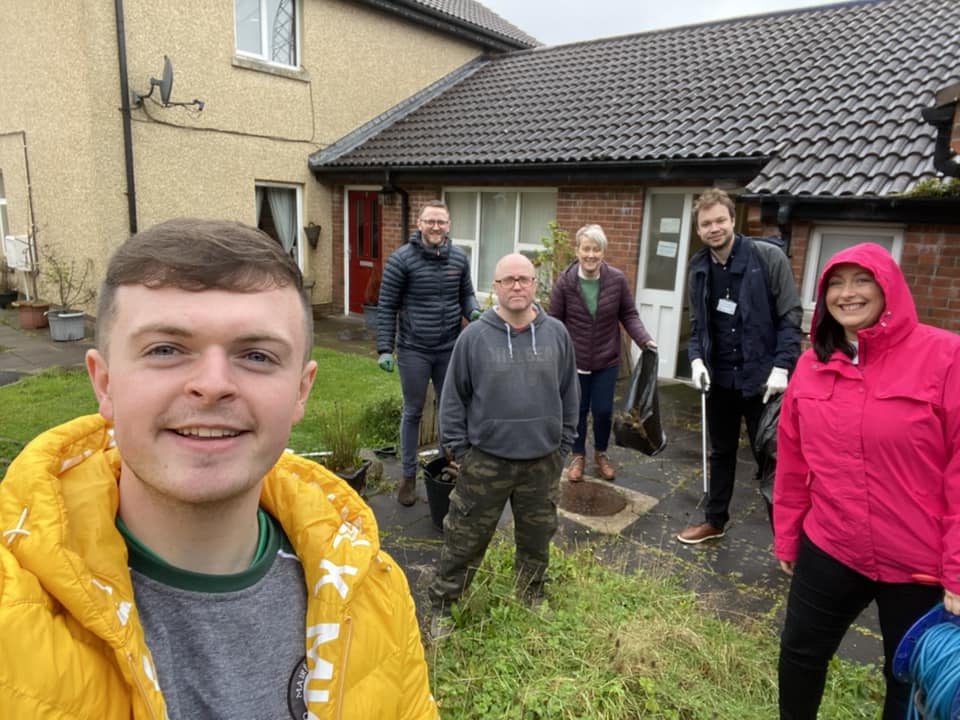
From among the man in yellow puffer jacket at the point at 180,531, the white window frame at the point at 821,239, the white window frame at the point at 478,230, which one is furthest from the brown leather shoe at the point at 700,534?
the white window frame at the point at 478,230

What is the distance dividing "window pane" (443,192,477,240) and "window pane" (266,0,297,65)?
363 cm

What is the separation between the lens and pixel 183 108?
9305mm

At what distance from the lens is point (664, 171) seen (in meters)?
7.61

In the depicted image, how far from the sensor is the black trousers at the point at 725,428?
3736 mm

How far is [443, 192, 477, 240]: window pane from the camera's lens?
400 inches

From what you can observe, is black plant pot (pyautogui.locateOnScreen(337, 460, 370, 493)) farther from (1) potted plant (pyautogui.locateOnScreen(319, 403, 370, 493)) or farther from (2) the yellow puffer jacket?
(2) the yellow puffer jacket

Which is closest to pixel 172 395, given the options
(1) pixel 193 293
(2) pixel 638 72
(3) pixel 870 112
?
(1) pixel 193 293

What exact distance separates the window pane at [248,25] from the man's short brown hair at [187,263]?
1061 centimetres

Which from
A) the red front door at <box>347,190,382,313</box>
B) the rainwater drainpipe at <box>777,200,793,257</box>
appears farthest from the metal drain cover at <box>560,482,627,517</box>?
the red front door at <box>347,190,382,313</box>

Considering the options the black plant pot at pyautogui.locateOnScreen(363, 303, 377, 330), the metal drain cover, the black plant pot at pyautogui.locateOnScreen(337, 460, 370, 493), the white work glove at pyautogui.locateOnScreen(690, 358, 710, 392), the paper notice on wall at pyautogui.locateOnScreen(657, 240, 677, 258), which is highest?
the paper notice on wall at pyautogui.locateOnScreen(657, 240, 677, 258)

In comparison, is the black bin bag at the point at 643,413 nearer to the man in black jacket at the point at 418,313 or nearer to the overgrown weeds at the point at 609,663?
the man in black jacket at the point at 418,313

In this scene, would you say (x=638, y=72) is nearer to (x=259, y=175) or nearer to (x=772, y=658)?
(x=259, y=175)

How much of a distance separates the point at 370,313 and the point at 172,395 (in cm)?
994

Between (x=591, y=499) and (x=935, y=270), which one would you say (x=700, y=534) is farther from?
(x=935, y=270)
